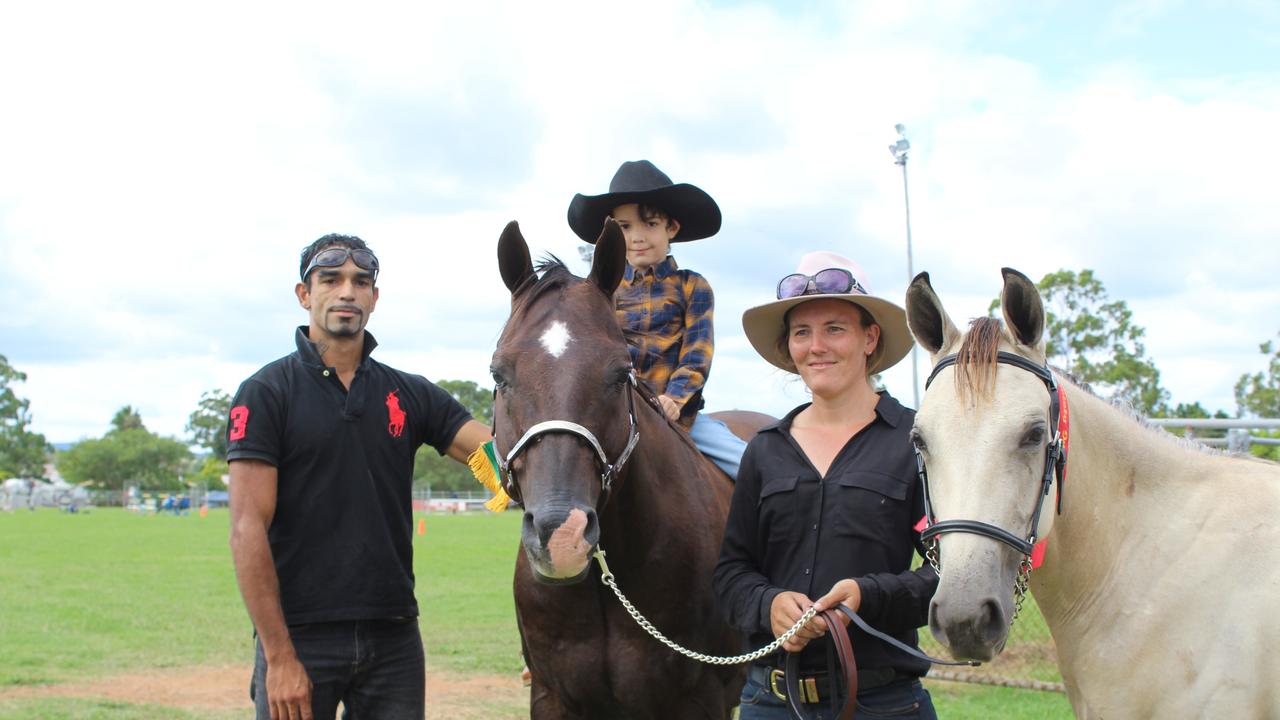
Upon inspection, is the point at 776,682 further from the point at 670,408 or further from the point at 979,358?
the point at 670,408

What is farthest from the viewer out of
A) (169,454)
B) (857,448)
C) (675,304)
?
(169,454)

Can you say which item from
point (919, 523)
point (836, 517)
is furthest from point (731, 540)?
point (919, 523)

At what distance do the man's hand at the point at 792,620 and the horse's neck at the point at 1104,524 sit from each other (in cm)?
86

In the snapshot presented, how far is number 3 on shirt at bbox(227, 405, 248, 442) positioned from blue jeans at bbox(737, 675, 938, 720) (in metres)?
2.18

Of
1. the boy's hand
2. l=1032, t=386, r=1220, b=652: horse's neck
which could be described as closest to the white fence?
l=1032, t=386, r=1220, b=652: horse's neck

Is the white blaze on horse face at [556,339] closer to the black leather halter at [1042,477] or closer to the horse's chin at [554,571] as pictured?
the horse's chin at [554,571]

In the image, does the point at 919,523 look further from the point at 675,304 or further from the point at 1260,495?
the point at 675,304

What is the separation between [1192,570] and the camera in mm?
3223

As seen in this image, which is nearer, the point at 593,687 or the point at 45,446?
the point at 593,687

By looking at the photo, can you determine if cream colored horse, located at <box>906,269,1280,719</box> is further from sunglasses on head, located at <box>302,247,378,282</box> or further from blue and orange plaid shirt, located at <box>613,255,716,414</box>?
sunglasses on head, located at <box>302,247,378,282</box>

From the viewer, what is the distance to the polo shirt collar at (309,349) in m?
4.20

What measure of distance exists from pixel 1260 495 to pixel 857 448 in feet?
4.39

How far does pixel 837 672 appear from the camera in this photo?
3.24 metres

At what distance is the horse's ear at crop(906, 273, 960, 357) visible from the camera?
3275mm
